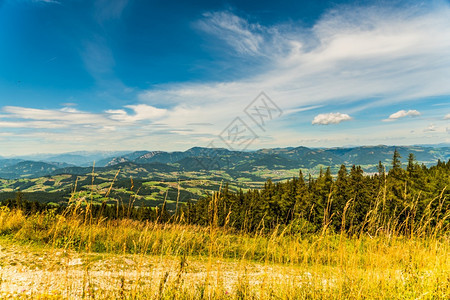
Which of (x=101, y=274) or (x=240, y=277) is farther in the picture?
(x=101, y=274)

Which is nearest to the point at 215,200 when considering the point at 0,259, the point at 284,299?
the point at 284,299

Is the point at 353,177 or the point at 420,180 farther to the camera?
the point at 353,177

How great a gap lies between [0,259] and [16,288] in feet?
8.61

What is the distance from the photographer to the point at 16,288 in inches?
151

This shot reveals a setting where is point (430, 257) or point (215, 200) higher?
point (215, 200)

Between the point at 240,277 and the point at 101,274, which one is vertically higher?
the point at 240,277

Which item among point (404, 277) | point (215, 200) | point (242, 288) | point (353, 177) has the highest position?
point (215, 200)

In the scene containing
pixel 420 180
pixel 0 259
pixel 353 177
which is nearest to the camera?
pixel 0 259

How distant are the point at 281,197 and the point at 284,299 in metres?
54.2

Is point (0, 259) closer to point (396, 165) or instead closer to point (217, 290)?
point (217, 290)

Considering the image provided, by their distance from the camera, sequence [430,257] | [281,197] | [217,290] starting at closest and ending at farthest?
[217,290] < [430,257] < [281,197]

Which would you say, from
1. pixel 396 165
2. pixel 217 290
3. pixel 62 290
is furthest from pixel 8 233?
pixel 396 165

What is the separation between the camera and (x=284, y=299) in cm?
316

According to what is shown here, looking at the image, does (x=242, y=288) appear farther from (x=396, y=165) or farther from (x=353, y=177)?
(x=396, y=165)
